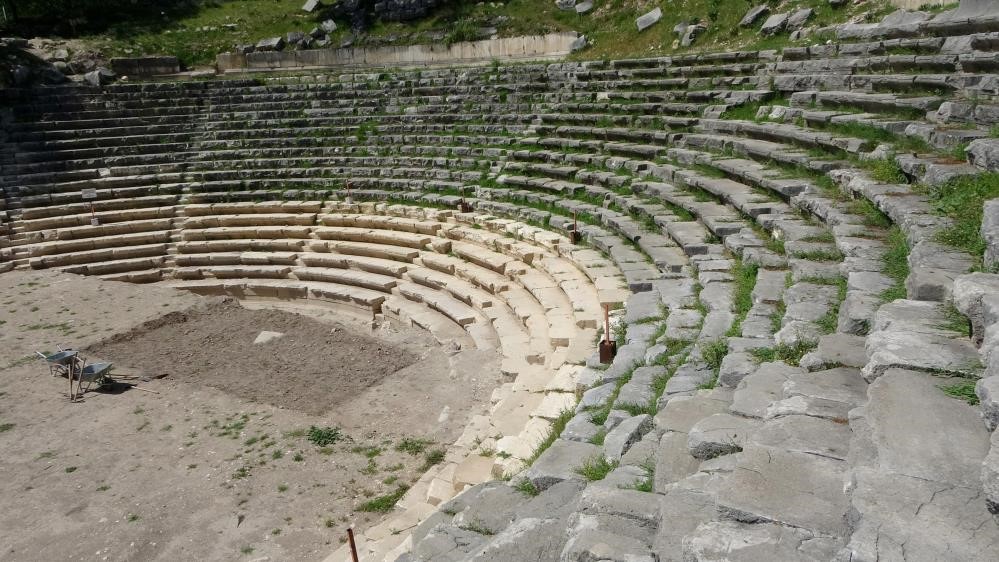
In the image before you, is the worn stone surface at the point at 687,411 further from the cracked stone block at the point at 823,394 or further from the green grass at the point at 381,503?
the green grass at the point at 381,503

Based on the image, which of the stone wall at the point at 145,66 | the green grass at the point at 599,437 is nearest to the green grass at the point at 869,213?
the green grass at the point at 599,437

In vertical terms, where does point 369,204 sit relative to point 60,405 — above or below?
above

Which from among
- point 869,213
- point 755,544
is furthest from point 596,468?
point 869,213

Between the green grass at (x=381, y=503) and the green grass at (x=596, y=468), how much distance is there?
303 centimetres

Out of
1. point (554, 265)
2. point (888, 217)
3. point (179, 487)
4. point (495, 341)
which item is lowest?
point (179, 487)

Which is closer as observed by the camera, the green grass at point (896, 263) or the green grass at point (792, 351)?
the green grass at point (792, 351)

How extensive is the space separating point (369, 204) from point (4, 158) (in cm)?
971

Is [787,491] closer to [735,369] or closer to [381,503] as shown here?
[735,369]

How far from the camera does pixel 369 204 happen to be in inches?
604

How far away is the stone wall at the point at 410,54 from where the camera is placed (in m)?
20.0

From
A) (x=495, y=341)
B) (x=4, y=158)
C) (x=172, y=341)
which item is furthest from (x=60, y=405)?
A: (x=4, y=158)

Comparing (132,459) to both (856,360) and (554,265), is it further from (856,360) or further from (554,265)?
(856,360)

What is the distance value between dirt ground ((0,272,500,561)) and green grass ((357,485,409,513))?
1.7 inches

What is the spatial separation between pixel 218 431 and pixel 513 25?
1648 cm
